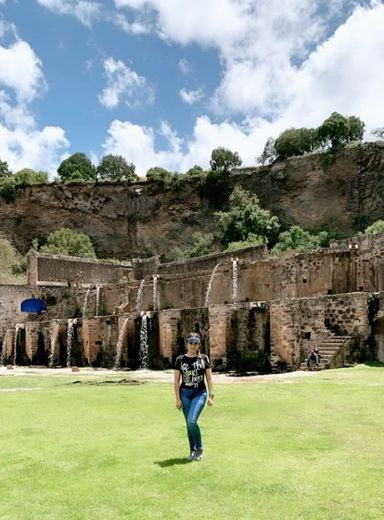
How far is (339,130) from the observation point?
55469mm

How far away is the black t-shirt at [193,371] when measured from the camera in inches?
230

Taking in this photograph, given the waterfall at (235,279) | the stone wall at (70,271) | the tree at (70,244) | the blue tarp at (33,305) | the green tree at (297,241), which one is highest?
the tree at (70,244)

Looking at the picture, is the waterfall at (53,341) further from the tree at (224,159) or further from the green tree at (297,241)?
the tree at (224,159)

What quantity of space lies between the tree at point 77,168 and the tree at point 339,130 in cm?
3049

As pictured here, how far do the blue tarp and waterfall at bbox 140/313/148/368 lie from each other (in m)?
17.7

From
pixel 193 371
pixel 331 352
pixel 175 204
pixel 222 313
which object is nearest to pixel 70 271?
pixel 175 204

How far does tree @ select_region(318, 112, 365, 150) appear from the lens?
5538cm

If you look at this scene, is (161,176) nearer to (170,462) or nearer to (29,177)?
(29,177)

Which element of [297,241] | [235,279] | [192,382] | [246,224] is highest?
[246,224]

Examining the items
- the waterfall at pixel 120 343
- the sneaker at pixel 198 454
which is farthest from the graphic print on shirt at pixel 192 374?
the waterfall at pixel 120 343

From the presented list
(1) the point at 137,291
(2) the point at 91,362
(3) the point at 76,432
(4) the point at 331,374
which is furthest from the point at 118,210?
(3) the point at 76,432

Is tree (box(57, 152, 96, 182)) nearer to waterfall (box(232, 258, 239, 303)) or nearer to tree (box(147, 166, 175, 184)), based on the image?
tree (box(147, 166, 175, 184))

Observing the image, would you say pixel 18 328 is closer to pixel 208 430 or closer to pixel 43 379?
pixel 43 379

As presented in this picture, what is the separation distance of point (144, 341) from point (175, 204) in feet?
130
